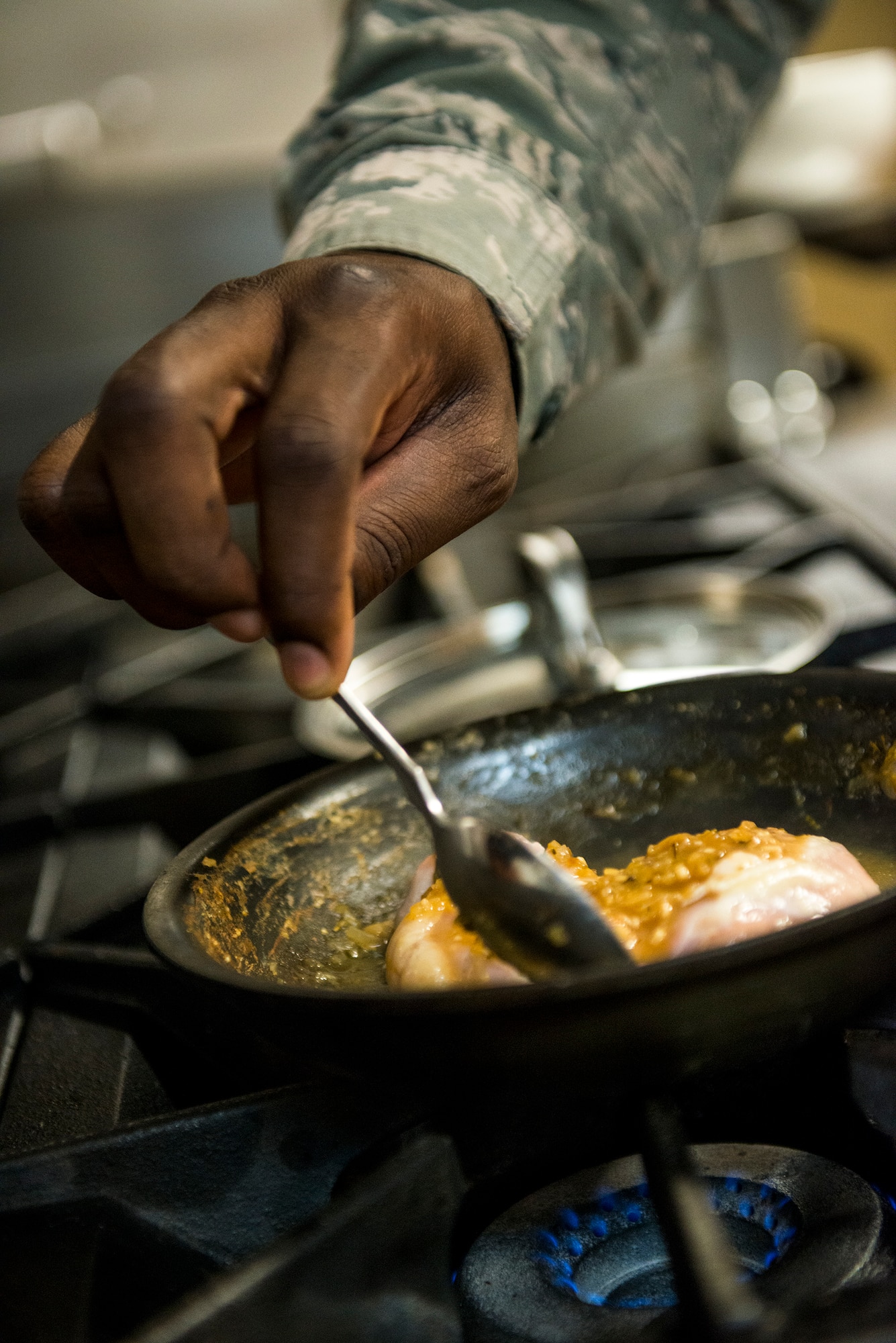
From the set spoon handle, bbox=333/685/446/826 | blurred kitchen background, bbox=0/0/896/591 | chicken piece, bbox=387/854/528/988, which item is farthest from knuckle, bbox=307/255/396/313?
blurred kitchen background, bbox=0/0/896/591

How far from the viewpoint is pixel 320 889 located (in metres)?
0.77

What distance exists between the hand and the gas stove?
0.20 meters

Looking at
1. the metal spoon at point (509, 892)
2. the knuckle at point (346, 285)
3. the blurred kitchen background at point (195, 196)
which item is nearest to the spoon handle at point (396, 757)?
the metal spoon at point (509, 892)

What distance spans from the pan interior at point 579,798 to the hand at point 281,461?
19 centimetres

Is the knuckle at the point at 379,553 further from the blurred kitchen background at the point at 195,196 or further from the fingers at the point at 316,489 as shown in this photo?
the blurred kitchen background at the point at 195,196

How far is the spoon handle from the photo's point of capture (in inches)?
26.1

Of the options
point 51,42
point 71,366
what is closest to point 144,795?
point 71,366

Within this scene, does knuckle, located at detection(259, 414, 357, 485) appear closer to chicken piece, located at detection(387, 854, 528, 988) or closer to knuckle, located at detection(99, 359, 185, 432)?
knuckle, located at detection(99, 359, 185, 432)

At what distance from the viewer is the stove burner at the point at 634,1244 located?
1.67 ft

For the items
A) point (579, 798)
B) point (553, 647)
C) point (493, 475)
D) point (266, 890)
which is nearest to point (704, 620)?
point (553, 647)

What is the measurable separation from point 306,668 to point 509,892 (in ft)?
0.53

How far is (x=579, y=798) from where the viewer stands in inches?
33.0

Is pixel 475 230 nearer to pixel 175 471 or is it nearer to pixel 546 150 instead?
pixel 546 150

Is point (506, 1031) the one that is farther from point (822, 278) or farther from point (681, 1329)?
point (822, 278)
